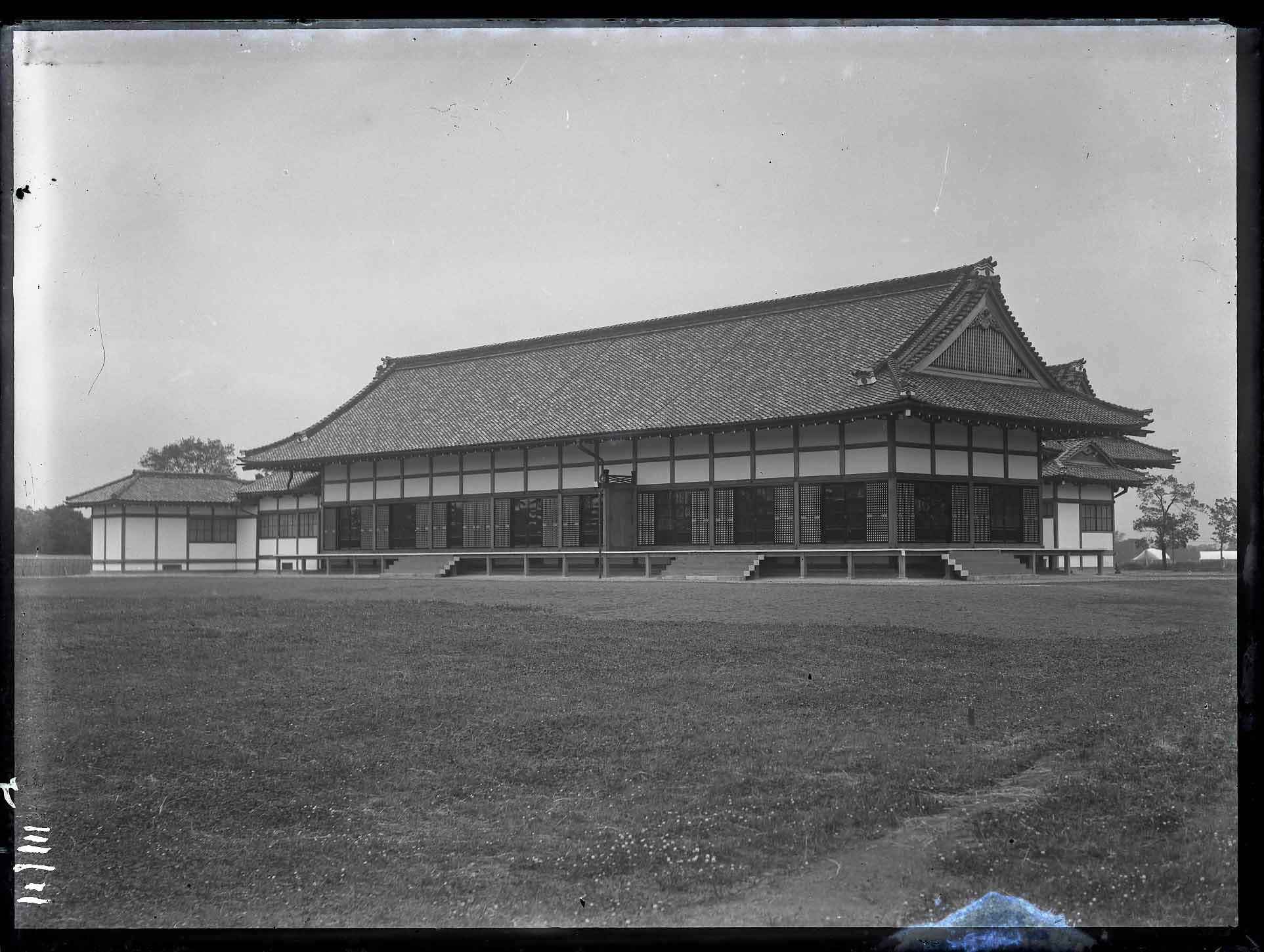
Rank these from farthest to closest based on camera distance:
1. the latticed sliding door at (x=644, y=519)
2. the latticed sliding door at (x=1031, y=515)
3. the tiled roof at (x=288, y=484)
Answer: the tiled roof at (x=288, y=484) < the latticed sliding door at (x=644, y=519) < the latticed sliding door at (x=1031, y=515)

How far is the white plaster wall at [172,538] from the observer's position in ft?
56.3

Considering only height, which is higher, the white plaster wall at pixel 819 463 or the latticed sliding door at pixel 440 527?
the white plaster wall at pixel 819 463

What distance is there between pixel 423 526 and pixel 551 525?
3.84m

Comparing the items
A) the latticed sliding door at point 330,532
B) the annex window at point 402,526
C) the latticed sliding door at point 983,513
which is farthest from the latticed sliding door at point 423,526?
the latticed sliding door at point 983,513

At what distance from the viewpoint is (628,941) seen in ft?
11.5

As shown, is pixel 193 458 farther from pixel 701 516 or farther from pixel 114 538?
pixel 701 516

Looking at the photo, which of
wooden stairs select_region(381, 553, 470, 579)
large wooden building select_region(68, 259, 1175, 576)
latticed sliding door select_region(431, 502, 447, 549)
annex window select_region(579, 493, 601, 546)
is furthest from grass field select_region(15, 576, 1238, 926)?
latticed sliding door select_region(431, 502, 447, 549)

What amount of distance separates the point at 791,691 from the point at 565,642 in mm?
2633

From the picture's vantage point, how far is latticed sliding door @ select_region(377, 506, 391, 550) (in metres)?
23.7

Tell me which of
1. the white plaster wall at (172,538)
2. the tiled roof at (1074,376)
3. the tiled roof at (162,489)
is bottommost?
the white plaster wall at (172,538)

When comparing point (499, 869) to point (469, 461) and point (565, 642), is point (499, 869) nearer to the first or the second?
point (565, 642)

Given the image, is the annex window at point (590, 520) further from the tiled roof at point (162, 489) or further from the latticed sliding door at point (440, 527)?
the tiled roof at point (162, 489)

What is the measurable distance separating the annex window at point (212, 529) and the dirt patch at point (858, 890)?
688 inches

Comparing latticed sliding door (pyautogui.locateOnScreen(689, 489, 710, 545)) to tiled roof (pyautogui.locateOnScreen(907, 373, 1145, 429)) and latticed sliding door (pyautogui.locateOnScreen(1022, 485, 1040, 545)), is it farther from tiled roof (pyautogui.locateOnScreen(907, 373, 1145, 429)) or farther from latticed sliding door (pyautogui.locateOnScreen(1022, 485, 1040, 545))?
latticed sliding door (pyautogui.locateOnScreen(1022, 485, 1040, 545))
